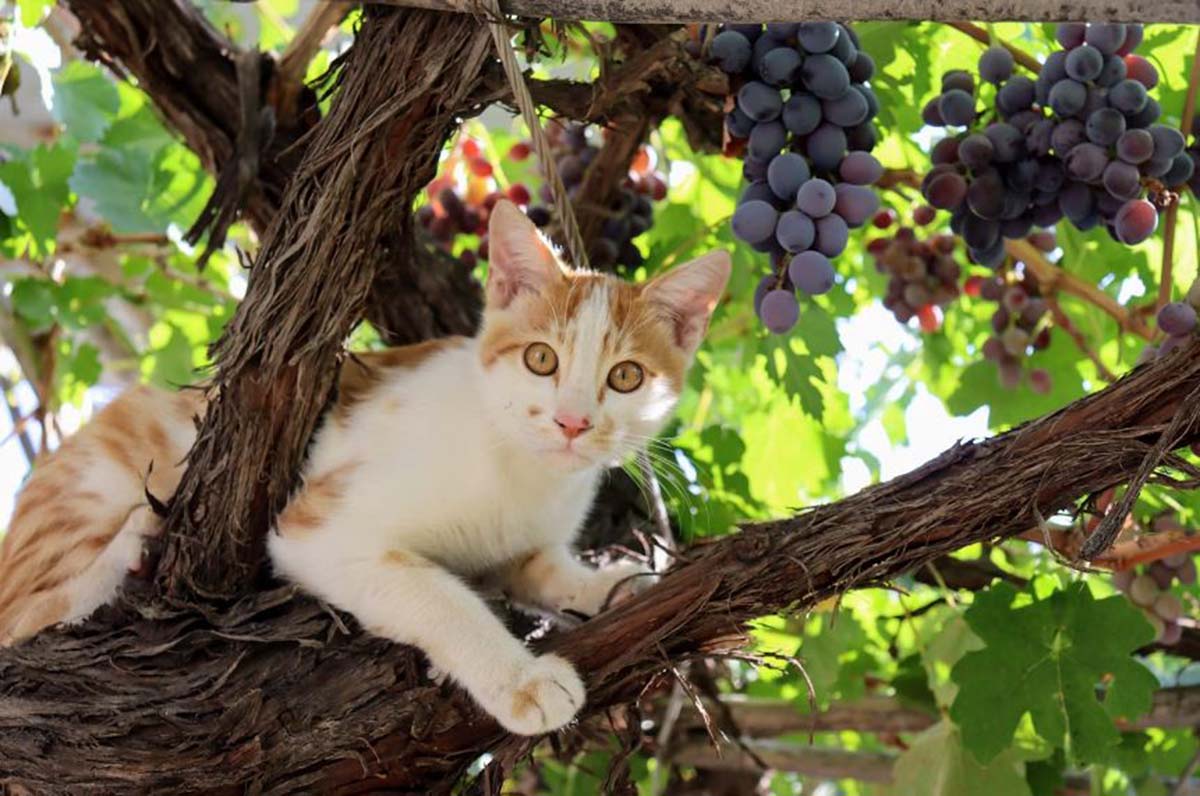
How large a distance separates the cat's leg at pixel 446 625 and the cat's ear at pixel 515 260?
1.30 feet

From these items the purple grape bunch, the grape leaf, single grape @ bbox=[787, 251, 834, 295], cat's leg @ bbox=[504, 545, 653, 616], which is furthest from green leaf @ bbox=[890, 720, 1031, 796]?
single grape @ bbox=[787, 251, 834, 295]

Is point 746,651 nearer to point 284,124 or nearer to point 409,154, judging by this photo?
point 409,154

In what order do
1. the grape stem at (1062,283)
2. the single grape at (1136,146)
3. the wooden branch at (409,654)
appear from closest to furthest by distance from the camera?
the wooden branch at (409,654), the single grape at (1136,146), the grape stem at (1062,283)

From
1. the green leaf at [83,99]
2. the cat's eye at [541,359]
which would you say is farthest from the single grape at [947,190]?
the green leaf at [83,99]

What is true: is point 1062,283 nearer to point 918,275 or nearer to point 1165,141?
point 918,275

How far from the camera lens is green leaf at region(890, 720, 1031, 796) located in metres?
1.73

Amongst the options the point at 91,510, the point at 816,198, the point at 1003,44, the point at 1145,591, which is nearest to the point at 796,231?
the point at 816,198

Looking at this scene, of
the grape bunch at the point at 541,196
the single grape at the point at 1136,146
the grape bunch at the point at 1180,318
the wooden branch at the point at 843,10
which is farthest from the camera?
the grape bunch at the point at 541,196

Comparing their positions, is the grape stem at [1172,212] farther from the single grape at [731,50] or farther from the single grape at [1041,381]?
the single grape at [731,50]

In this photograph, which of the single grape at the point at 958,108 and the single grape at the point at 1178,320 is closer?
the single grape at the point at 1178,320

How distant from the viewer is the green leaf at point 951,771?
1.73 meters

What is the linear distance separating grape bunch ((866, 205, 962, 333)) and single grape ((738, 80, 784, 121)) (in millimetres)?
439

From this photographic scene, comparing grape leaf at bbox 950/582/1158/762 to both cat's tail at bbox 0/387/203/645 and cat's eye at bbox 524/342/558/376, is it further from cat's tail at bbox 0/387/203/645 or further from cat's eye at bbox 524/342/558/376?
cat's tail at bbox 0/387/203/645

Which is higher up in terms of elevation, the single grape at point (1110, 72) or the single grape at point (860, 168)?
the single grape at point (1110, 72)
